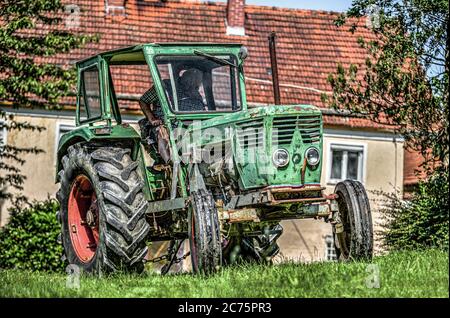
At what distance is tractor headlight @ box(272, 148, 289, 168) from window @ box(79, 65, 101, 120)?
309 centimetres

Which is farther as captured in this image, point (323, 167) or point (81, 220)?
point (323, 167)

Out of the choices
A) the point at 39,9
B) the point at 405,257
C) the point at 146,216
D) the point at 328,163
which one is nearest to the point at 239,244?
the point at 146,216

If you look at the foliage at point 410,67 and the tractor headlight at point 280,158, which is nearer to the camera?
the tractor headlight at point 280,158

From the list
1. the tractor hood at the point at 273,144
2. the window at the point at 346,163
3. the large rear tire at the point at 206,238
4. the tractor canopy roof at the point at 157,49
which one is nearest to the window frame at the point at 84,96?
the tractor canopy roof at the point at 157,49

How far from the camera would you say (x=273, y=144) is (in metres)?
10.1

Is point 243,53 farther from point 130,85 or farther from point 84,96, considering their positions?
point 130,85

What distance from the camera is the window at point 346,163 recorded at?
28.0m

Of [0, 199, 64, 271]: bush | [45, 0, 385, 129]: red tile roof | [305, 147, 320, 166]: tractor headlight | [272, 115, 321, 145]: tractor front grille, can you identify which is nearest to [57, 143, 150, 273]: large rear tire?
[272, 115, 321, 145]: tractor front grille

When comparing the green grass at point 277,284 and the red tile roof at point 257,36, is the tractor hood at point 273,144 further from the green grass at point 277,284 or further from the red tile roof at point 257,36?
the red tile roof at point 257,36

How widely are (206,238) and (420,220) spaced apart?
197 inches

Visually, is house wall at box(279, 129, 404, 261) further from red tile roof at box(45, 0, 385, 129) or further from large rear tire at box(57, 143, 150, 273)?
large rear tire at box(57, 143, 150, 273)

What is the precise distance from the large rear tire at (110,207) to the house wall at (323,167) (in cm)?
1302

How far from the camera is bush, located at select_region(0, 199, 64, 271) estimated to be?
20375 millimetres

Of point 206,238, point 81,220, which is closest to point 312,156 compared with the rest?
point 206,238
